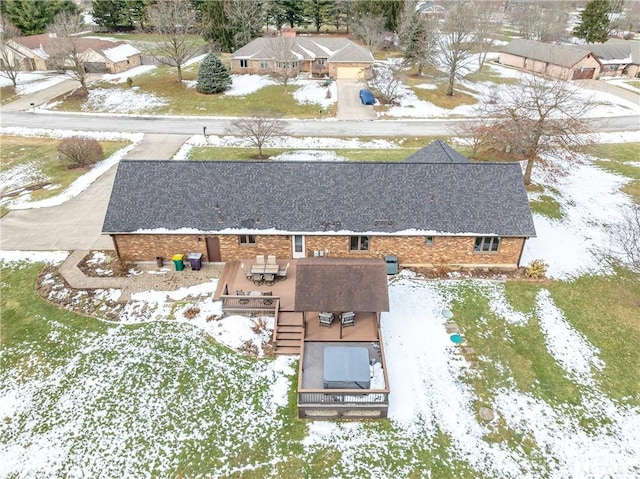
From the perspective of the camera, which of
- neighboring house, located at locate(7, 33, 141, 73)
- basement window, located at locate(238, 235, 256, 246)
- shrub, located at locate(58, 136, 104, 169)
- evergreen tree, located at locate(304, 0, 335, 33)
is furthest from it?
evergreen tree, located at locate(304, 0, 335, 33)

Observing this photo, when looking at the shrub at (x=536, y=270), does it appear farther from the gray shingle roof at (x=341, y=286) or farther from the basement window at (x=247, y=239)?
the basement window at (x=247, y=239)

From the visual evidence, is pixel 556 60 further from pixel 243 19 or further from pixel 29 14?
pixel 29 14

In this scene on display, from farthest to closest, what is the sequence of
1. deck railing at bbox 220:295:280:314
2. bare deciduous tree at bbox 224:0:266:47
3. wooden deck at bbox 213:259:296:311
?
bare deciduous tree at bbox 224:0:266:47, wooden deck at bbox 213:259:296:311, deck railing at bbox 220:295:280:314

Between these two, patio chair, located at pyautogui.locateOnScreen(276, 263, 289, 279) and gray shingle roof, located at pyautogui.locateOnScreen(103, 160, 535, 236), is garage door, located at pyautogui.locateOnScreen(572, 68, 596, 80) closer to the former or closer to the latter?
gray shingle roof, located at pyautogui.locateOnScreen(103, 160, 535, 236)

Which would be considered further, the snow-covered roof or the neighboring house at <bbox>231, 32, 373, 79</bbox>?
the snow-covered roof

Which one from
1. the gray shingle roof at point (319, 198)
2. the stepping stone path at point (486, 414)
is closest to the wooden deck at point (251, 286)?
the gray shingle roof at point (319, 198)

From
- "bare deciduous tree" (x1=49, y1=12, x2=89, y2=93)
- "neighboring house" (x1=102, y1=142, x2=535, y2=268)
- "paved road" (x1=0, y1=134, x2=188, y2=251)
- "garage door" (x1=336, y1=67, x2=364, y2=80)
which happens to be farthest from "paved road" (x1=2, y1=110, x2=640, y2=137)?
"neighboring house" (x1=102, y1=142, x2=535, y2=268)

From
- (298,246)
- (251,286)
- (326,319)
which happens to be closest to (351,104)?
(298,246)
